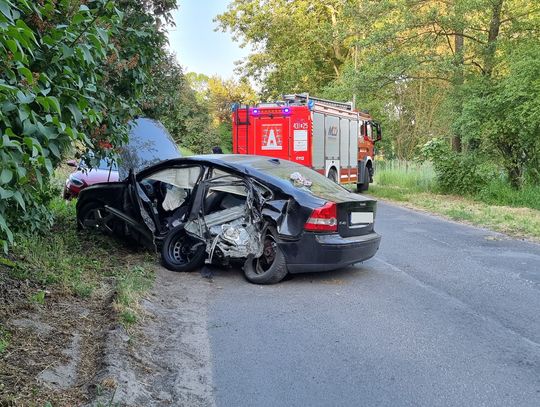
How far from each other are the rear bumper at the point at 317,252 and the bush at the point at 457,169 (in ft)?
43.2

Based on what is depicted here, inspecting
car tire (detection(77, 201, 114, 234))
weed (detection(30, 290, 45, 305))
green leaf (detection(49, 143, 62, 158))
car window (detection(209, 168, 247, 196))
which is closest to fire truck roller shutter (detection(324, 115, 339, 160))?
car tire (detection(77, 201, 114, 234))

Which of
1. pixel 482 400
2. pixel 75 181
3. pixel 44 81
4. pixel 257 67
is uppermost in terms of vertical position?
pixel 257 67

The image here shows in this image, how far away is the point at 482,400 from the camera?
366cm

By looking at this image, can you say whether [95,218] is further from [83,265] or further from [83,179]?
[83,179]

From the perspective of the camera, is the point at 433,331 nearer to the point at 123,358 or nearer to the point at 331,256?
the point at 331,256

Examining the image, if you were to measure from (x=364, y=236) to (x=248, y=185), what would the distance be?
64.8 inches

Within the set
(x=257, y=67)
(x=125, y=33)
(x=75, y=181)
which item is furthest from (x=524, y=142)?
(x=257, y=67)

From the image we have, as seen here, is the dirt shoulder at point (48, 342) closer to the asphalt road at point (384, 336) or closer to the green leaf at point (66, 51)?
the asphalt road at point (384, 336)

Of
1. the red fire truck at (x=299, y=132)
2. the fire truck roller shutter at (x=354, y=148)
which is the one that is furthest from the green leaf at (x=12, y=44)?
the fire truck roller shutter at (x=354, y=148)

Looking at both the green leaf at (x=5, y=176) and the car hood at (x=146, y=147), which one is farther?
the car hood at (x=146, y=147)

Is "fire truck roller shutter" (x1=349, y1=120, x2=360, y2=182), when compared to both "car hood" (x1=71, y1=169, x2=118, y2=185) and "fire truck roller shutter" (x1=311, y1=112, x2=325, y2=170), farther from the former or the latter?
"car hood" (x1=71, y1=169, x2=118, y2=185)

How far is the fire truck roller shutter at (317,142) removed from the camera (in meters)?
16.7

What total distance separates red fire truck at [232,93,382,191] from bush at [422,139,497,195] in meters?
3.33

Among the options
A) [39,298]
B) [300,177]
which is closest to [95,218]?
[300,177]
